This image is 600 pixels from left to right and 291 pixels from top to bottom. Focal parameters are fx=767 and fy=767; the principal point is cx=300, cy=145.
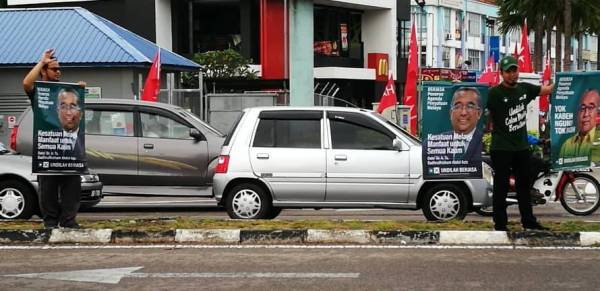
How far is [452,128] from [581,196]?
3.18 metres

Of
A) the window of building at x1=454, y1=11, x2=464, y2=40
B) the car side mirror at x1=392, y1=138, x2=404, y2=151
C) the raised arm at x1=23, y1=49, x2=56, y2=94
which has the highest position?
the window of building at x1=454, y1=11, x2=464, y2=40

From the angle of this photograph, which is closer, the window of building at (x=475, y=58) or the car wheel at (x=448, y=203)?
the car wheel at (x=448, y=203)

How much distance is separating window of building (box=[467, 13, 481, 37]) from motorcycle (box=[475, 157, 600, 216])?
63776 millimetres

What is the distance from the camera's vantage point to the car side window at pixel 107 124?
40.8ft

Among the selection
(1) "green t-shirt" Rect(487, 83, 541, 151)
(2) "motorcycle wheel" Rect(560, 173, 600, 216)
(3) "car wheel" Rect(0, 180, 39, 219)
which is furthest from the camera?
(2) "motorcycle wheel" Rect(560, 173, 600, 216)

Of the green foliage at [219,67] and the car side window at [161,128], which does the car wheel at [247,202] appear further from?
the green foliage at [219,67]

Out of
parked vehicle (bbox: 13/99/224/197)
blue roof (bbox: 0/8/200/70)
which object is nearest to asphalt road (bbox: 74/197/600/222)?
parked vehicle (bbox: 13/99/224/197)

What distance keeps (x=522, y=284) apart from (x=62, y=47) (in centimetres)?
1982

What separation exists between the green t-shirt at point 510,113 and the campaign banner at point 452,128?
0.80 m

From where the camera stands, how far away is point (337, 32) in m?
43.8

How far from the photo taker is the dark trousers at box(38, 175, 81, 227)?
28.6 feet

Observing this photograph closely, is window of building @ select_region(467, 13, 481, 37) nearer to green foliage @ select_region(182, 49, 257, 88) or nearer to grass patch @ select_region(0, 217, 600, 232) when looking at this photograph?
green foliage @ select_region(182, 49, 257, 88)

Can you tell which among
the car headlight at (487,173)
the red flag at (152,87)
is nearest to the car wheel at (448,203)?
the car headlight at (487,173)

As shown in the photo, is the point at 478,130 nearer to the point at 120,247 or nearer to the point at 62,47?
the point at 120,247
